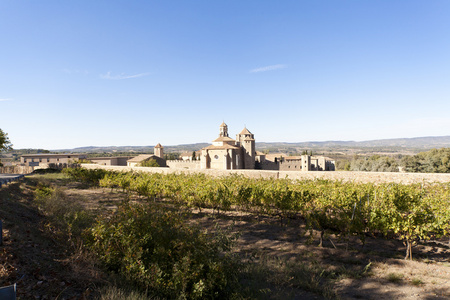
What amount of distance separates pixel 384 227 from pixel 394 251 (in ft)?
5.08

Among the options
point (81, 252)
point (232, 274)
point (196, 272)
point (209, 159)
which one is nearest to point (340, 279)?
point (232, 274)

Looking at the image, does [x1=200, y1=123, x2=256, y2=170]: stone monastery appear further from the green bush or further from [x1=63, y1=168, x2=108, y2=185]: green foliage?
the green bush

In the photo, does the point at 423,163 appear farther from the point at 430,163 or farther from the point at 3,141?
the point at 3,141

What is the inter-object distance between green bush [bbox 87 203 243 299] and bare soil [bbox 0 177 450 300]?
0.49 meters

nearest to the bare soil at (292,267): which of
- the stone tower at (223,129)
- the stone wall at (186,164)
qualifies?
the stone wall at (186,164)

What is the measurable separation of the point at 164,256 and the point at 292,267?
13.2ft

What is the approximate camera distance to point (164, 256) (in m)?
4.77

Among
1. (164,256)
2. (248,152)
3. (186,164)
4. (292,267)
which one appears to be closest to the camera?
(164,256)

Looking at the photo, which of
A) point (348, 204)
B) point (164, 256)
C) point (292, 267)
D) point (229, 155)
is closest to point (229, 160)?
point (229, 155)

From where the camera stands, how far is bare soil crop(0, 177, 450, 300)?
424cm

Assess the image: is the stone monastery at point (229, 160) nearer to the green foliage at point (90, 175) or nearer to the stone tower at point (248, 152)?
the stone tower at point (248, 152)

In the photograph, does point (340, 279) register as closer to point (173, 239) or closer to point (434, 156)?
point (173, 239)

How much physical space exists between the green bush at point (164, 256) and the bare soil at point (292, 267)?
1.61ft

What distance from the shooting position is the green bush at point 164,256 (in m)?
4.32
